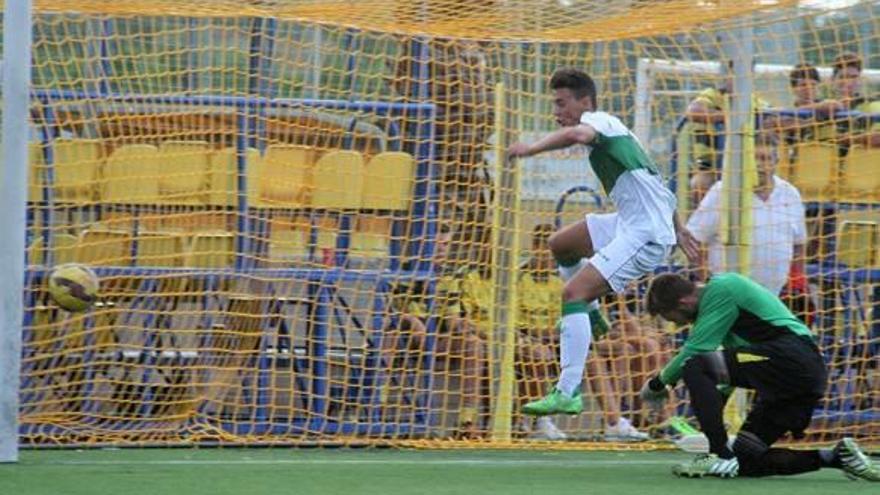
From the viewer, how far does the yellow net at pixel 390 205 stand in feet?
32.3

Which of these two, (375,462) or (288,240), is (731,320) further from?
(288,240)

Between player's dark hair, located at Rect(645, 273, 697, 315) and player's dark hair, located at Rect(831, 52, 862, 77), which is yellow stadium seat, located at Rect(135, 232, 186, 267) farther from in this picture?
player's dark hair, located at Rect(831, 52, 862, 77)

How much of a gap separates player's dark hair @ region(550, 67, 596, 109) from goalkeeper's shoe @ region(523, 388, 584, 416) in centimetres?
138

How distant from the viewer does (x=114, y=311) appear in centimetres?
980

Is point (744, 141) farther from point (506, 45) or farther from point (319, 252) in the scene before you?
point (319, 252)

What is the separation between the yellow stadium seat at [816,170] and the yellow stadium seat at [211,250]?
3.24 metres

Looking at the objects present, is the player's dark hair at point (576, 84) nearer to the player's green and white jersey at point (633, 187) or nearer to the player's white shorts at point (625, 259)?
the player's green and white jersey at point (633, 187)

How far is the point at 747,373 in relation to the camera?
8.16m

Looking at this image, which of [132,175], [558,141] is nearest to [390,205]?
[132,175]

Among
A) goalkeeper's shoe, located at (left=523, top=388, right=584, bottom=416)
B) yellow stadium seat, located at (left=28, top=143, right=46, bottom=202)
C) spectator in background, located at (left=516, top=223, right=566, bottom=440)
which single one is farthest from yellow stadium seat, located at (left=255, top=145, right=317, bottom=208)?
goalkeeper's shoe, located at (left=523, top=388, right=584, bottom=416)

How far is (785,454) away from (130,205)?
3.82 meters

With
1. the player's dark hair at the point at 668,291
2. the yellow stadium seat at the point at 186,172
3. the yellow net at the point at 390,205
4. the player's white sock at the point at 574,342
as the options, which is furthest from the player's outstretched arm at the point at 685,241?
the yellow stadium seat at the point at 186,172

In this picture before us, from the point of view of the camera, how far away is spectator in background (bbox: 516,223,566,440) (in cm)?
1030

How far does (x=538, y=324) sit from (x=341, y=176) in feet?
4.57
